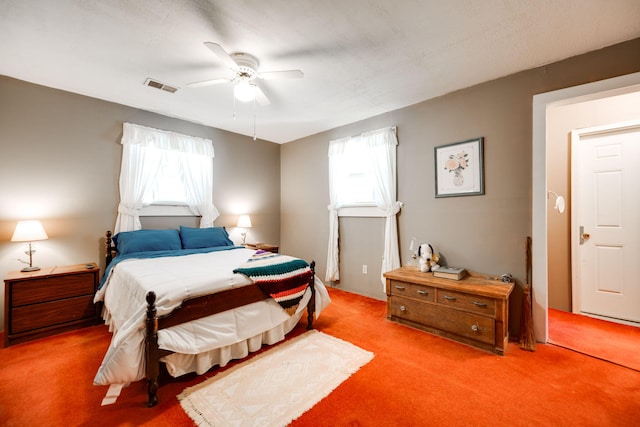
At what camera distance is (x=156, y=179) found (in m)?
3.58

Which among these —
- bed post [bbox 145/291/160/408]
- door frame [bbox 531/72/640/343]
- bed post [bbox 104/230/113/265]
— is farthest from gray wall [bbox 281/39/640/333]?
bed post [bbox 104/230/113/265]

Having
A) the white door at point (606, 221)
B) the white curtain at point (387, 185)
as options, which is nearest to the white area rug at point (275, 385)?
the white curtain at point (387, 185)

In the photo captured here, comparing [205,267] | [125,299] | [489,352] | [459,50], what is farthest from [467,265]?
[125,299]

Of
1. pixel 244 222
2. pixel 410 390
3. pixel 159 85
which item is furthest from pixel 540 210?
pixel 159 85

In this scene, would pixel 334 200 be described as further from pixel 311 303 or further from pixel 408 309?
pixel 408 309

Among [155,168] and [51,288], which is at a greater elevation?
[155,168]

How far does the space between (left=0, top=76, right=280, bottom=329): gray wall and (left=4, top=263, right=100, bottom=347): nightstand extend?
34 cm

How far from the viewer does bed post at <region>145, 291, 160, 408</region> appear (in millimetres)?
1658

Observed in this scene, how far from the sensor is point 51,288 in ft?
8.39

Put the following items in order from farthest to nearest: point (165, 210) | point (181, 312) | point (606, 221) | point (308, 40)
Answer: point (165, 210)
point (606, 221)
point (308, 40)
point (181, 312)

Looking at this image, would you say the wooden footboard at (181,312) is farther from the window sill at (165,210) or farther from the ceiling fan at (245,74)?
the window sill at (165,210)

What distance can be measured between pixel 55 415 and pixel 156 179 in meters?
2.66

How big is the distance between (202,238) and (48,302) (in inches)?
60.5

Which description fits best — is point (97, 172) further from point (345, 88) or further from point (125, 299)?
point (345, 88)
